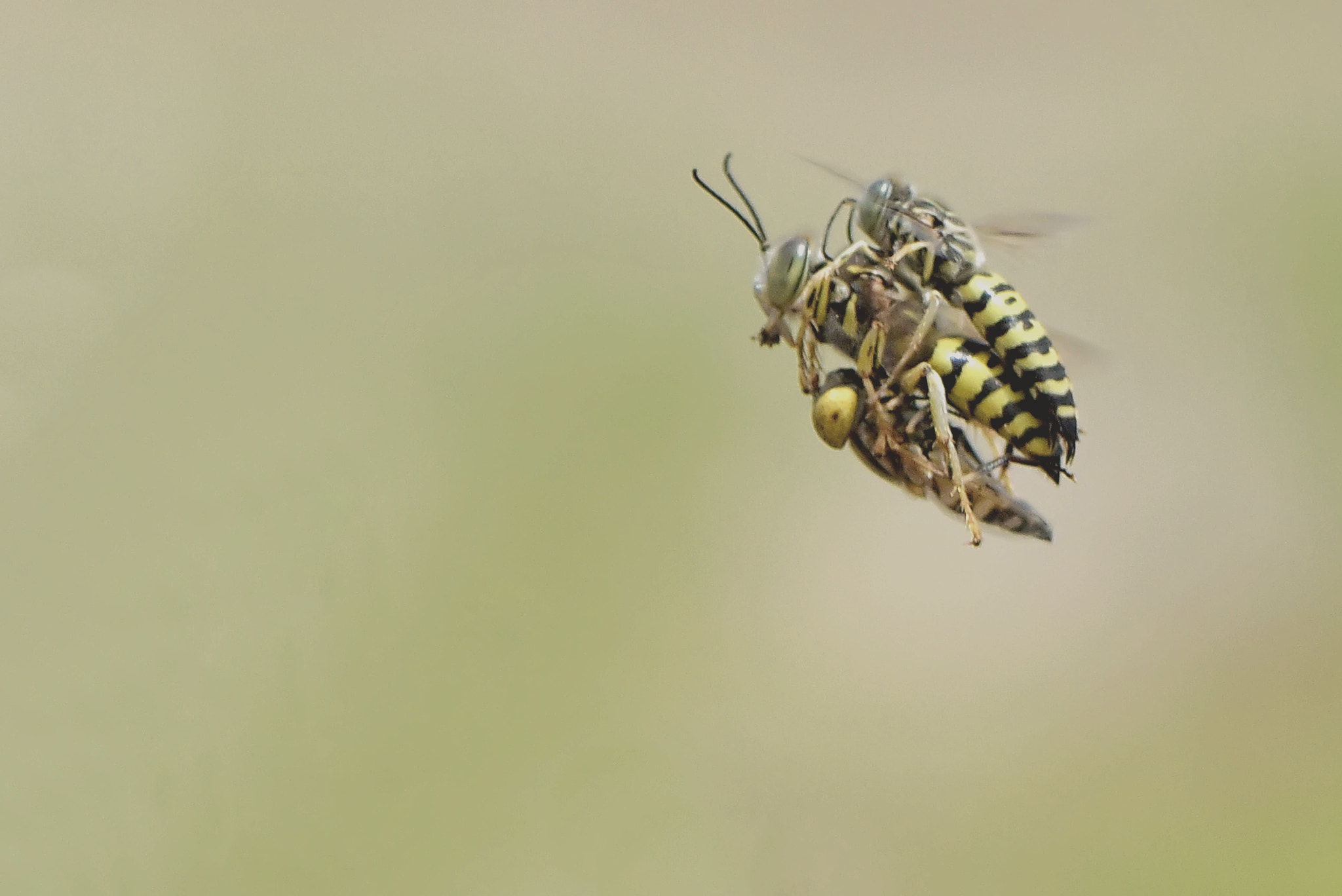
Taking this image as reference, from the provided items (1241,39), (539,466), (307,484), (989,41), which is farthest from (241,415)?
(1241,39)

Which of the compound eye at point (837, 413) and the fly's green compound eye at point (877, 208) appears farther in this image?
the fly's green compound eye at point (877, 208)

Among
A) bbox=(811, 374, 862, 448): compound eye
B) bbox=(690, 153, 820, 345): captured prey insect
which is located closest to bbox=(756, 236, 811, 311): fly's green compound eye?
bbox=(690, 153, 820, 345): captured prey insect

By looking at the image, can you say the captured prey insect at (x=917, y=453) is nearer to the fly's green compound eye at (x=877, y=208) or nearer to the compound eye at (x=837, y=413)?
the compound eye at (x=837, y=413)

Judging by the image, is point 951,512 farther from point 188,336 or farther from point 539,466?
point 188,336

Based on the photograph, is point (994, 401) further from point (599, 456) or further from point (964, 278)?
point (599, 456)

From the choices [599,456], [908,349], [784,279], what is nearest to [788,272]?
[784,279]

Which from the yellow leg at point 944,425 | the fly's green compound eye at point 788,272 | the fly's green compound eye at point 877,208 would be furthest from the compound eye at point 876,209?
the yellow leg at point 944,425

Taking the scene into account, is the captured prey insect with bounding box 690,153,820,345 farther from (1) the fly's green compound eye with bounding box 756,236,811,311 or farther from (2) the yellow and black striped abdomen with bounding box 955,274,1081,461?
(2) the yellow and black striped abdomen with bounding box 955,274,1081,461

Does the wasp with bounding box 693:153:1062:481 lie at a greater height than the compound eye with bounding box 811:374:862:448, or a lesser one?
greater
